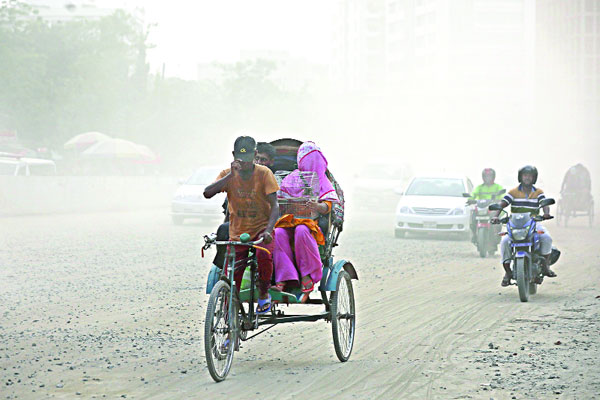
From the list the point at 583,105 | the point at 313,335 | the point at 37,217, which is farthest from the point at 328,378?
the point at 583,105

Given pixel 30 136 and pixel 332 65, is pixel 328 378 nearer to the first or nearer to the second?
pixel 30 136

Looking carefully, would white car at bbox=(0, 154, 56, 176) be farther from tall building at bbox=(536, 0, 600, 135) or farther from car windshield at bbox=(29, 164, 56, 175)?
tall building at bbox=(536, 0, 600, 135)

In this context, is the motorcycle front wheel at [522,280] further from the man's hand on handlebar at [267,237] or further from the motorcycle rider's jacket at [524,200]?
the man's hand on handlebar at [267,237]

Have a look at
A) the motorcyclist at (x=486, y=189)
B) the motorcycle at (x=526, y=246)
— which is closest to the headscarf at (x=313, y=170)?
the motorcycle at (x=526, y=246)

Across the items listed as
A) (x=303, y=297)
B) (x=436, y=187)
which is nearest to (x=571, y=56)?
(x=436, y=187)

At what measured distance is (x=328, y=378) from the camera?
294 inches

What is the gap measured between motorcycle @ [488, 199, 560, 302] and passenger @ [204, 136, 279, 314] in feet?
18.3

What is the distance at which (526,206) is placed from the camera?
1296 cm

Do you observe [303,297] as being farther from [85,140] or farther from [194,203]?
[85,140]

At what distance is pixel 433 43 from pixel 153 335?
131m

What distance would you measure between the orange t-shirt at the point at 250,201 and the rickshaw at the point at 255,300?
0.60 ft

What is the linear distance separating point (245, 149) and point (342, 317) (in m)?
1.73

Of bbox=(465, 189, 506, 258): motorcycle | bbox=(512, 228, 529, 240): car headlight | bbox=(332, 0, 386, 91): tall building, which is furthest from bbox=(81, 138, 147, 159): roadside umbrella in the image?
bbox=(332, 0, 386, 91): tall building

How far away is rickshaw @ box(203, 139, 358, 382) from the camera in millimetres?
7137
